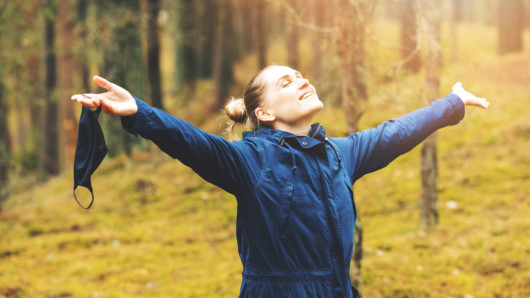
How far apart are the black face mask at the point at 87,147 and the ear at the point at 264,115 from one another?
805 millimetres

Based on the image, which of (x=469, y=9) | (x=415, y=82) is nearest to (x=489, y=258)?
(x=415, y=82)

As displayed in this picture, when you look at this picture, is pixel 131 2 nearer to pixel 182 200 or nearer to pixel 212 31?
pixel 182 200

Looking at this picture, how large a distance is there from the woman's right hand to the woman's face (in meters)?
0.80

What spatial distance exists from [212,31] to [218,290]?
47.9ft

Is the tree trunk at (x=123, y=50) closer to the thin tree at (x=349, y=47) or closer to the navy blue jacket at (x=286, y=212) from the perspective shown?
the thin tree at (x=349, y=47)

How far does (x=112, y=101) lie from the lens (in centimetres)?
183

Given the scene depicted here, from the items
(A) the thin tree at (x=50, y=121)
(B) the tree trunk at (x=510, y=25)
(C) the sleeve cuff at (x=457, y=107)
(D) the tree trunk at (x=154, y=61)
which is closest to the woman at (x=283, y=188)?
(C) the sleeve cuff at (x=457, y=107)

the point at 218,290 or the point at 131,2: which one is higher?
the point at 131,2

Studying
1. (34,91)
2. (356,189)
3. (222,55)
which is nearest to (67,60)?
(34,91)

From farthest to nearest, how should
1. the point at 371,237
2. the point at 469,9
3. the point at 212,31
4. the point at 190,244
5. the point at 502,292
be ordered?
the point at 469,9, the point at 212,31, the point at 190,244, the point at 371,237, the point at 502,292

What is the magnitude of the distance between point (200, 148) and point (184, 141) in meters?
0.08

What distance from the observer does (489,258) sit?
533 cm

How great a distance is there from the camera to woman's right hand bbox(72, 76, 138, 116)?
1796 millimetres

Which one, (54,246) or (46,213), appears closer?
(54,246)
